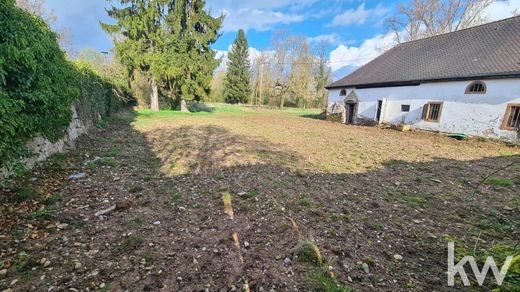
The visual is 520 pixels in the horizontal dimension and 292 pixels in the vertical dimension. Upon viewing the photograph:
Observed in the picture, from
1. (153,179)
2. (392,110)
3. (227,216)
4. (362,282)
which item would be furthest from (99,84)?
(392,110)

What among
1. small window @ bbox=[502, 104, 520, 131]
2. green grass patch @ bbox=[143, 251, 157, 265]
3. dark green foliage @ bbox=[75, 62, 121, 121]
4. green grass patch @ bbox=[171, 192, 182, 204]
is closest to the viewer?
green grass patch @ bbox=[143, 251, 157, 265]

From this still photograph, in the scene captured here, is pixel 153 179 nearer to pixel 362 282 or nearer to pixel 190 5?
pixel 362 282

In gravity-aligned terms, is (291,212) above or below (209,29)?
below

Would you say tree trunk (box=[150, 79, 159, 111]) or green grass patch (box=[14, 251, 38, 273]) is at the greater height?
tree trunk (box=[150, 79, 159, 111])

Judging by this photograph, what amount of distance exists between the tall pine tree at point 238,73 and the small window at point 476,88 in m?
31.1

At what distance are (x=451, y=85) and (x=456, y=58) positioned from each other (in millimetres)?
2567

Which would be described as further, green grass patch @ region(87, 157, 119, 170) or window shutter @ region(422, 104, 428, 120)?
window shutter @ region(422, 104, 428, 120)

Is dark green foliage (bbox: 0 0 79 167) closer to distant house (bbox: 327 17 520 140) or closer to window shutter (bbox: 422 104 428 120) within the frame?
distant house (bbox: 327 17 520 140)

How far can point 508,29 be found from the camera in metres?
13.7

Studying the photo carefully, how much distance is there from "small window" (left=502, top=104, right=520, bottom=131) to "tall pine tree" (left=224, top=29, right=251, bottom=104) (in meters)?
32.8

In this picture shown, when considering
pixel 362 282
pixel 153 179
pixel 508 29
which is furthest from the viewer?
pixel 508 29

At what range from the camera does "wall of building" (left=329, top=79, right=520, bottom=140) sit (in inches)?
442

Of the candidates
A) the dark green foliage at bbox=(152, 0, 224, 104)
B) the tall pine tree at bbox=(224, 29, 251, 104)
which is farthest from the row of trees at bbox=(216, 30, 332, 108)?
the dark green foliage at bbox=(152, 0, 224, 104)

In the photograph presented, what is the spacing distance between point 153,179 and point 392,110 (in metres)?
16.4
